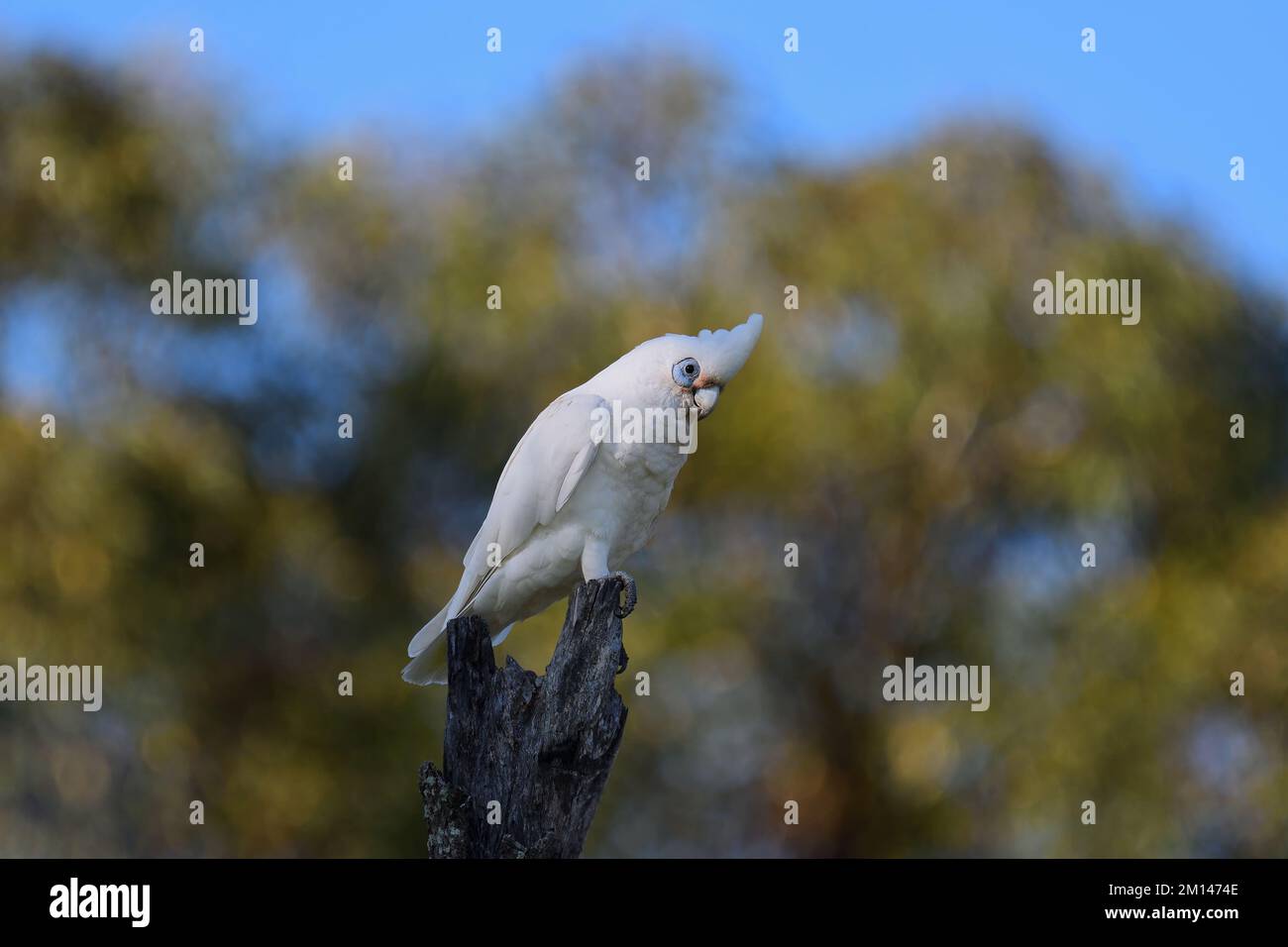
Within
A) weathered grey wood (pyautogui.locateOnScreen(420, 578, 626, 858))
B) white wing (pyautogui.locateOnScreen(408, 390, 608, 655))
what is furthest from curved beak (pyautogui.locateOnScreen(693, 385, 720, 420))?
weathered grey wood (pyautogui.locateOnScreen(420, 578, 626, 858))

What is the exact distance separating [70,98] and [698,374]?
14.0m

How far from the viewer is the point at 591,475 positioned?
6441mm

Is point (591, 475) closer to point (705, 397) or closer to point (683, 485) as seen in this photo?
point (705, 397)

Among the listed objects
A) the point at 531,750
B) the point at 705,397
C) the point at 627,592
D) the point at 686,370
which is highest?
the point at 686,370

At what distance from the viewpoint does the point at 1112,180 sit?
52.9ft

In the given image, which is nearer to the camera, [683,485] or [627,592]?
[627,592]

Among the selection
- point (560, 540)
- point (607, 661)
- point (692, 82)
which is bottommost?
point (607, 661)

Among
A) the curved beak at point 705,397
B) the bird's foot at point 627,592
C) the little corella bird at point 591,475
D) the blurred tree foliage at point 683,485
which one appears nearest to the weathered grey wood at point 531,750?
the bird's foot at point 627,592

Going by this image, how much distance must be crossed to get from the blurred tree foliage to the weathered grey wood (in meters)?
9.91

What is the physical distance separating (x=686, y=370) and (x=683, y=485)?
35.6 ft

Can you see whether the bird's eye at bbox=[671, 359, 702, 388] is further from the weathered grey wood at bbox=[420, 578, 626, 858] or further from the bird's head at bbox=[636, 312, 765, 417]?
the weathered grey wood at bbox=[420, 578, 626, 858]

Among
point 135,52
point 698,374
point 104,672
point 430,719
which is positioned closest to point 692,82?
point 135,52

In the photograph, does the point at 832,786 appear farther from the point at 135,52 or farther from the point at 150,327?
the point at 135,52

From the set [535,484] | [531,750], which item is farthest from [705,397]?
[531,750]
